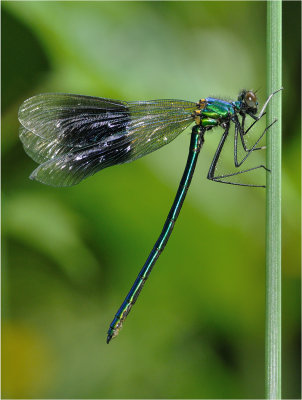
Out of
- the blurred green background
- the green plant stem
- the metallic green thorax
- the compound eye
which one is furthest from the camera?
the blurred green background

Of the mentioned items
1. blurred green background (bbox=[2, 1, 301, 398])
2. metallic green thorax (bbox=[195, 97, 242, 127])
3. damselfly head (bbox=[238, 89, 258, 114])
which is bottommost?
blurred green background (bbox=[2, 1, 301, 398])

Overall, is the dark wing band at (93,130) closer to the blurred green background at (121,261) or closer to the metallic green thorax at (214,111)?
the metallic green thorax at (214,111)

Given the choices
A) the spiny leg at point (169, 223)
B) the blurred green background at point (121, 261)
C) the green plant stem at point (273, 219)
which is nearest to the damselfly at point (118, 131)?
the spiny leg at point (169, 223)

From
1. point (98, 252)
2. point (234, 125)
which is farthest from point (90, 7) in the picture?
point (98, 252)

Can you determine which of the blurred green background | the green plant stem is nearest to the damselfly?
the blurred green background

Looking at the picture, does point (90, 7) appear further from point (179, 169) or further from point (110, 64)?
point (179, 169)

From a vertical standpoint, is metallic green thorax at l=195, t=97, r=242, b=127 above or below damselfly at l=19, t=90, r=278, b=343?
above

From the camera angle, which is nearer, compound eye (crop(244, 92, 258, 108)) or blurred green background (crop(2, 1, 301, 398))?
compound eye (crop(244, 92, 258, 108))

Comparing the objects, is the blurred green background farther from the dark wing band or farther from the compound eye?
the compound eye
